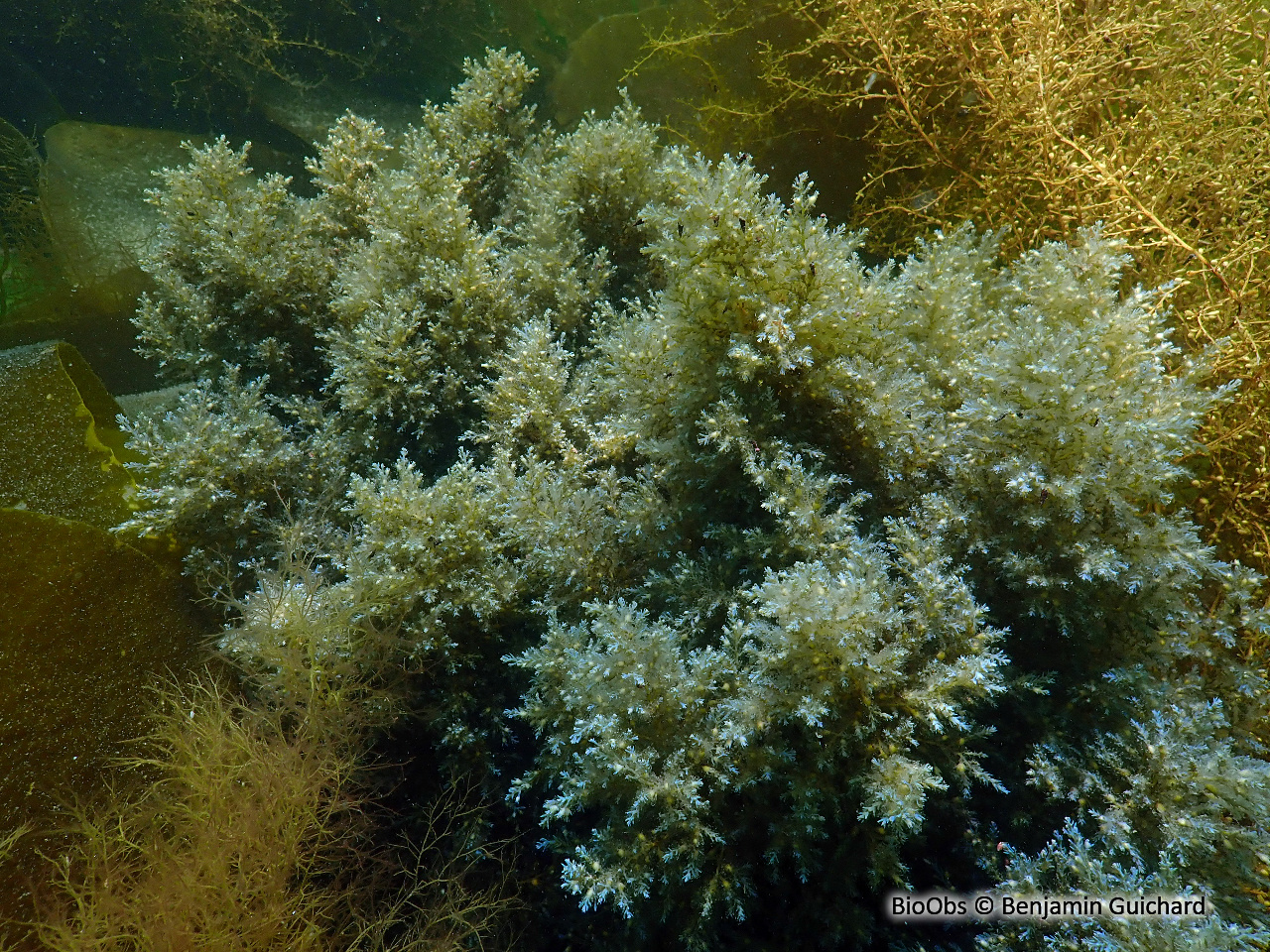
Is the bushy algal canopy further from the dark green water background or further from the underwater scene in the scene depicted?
the dark green water background

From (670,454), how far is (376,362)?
2136mm

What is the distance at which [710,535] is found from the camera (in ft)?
9.30

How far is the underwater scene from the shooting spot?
7.58 ft

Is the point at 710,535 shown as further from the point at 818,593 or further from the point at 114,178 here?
the point at 114,178

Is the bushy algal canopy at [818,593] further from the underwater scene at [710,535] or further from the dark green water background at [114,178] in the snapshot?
the dark green water background at [114,178]

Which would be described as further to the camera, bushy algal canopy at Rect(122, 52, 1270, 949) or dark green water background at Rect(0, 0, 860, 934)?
dark green water background at Rect(0, 0, 860, 934)

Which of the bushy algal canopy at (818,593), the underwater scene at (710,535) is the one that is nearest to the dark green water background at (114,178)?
the underwater scene at (710,535)

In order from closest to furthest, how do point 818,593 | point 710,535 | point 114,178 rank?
point 818,593
point 710,535
point 114,178

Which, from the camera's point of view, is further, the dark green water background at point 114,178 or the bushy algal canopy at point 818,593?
the dark green water background at point 114,178

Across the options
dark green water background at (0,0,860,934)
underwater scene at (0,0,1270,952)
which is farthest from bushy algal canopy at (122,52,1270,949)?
dark green water background at (0,0,860,934)

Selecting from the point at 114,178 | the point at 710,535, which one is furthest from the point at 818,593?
the point at 114,178

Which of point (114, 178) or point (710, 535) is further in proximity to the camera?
point (114, 178)

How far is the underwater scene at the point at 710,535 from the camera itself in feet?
7.58

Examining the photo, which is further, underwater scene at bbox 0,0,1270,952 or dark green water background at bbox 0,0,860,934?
dark green water background at bbox 0,0,860,934
